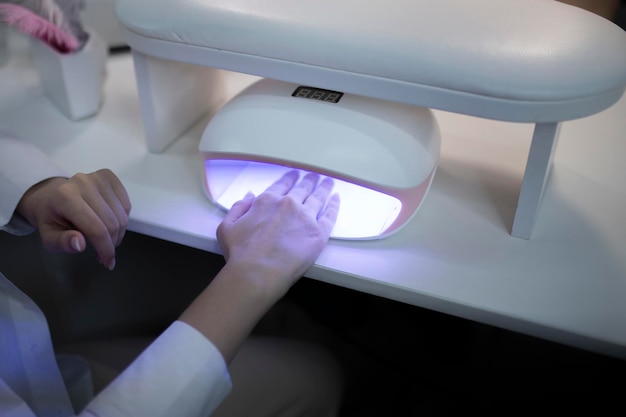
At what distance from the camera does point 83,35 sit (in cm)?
77

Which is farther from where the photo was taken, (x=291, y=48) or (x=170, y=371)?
(x=291, y=48)

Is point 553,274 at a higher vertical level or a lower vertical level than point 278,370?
higher

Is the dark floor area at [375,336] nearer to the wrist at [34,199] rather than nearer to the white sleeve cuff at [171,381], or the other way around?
the wrist at [34,199]

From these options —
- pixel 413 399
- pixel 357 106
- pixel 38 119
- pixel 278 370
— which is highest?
pixel 357 106

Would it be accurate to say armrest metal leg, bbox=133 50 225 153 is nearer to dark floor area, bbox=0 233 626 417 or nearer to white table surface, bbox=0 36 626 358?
white table surface, bbox=0 36 626 358

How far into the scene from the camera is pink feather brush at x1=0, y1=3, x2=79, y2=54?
71cm

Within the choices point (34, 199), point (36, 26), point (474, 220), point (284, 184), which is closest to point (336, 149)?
point (284, 184)

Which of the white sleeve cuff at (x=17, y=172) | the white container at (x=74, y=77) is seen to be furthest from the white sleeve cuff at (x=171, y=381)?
the white container at (x=74, y=77)

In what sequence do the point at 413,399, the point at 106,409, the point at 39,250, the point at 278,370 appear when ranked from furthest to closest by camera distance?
the point at 413,399 → the point at 39,250 → the point at 278,370 → the point at 106,409

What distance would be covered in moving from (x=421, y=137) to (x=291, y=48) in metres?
0.16

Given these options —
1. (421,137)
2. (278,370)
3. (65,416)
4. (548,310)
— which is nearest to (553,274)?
(548,310)

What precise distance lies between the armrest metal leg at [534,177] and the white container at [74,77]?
1.84ft

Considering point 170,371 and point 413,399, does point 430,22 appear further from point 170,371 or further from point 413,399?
point 413,399

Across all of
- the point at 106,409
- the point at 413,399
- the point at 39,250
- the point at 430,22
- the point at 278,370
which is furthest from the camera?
the point at 413,399
